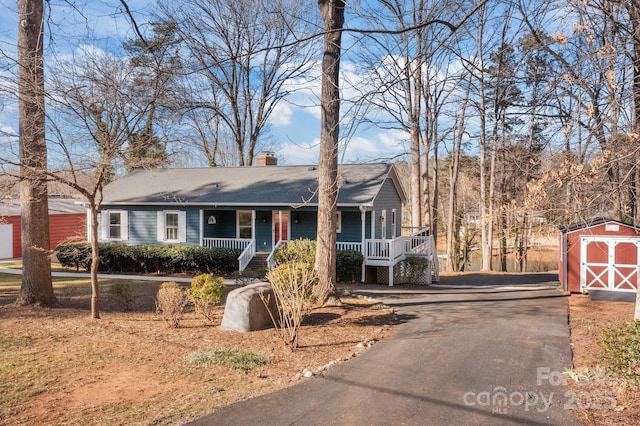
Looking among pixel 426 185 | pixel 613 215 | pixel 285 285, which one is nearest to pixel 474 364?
pixel 285 285

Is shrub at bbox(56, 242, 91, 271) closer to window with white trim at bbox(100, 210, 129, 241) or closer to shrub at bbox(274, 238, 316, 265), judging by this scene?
window with white trim at bbox(100, 210, 129, 241)

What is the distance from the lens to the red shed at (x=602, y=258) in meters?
13.5

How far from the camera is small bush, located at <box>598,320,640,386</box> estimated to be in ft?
16.8

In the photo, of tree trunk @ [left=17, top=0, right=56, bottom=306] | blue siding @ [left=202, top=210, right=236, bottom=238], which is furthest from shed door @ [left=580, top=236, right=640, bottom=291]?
tree trunk @ [left=17, top=0, right=56, bottom=306]

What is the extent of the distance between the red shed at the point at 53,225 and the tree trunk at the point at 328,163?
49.6ft

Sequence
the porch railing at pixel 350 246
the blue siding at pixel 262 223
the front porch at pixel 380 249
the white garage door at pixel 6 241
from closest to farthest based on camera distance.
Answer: the front porch at pixel 380 249 < the porch railing at pixel 350 246 < the blue siding at pixel 262 223 < the white garage door at pixel 6 241

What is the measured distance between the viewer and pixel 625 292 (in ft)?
44.4

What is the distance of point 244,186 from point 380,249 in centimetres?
686

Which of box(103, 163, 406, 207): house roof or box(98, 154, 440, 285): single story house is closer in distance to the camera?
box(98, 154, 440, 285): single story house

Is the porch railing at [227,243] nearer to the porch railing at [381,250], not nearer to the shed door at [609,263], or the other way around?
the porch railing at [381,250]

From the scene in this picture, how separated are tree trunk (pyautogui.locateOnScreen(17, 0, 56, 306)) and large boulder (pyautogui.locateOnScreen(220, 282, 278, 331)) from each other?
158 inches

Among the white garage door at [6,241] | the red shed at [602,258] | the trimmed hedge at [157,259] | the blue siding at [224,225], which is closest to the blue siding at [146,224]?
the blue siding at [224,225]

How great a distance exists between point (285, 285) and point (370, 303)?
450 centimetres

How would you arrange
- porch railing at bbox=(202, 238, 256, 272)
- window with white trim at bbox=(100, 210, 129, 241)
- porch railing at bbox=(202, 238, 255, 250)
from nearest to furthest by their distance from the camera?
porch railing at bbox=(202, 238, 256, 272) < porch railing at bbox=(202, 238, 255, 250) < window with white trim at bbox=(100, 210, 129, 241)
